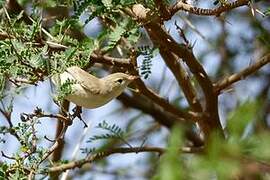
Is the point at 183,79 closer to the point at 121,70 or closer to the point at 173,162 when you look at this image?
the point at 121,70

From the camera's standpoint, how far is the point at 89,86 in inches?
51.6

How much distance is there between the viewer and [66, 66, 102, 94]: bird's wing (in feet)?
4.06

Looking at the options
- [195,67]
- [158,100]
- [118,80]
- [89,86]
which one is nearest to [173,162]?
[89,86]

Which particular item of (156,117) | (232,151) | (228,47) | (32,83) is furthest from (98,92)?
(228,47)

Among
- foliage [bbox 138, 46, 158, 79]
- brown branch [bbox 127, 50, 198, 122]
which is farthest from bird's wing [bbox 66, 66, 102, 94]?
brown branch [bbox 127, 50, 198, 122]

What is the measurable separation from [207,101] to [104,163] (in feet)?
3.27

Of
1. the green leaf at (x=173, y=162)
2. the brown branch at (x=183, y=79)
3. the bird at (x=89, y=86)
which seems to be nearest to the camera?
the green leaf at (x=173, y=162)

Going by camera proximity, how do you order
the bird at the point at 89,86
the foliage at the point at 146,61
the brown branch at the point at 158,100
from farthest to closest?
the brown branch at the point at 158,100, the foliage at the point at 146,61, the bird at the point at 89,86

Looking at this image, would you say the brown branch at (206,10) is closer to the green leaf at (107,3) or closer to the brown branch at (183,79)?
A: the green leaf at (107,3)

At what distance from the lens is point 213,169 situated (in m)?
0.36

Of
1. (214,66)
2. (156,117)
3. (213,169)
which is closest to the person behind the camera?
(213,169)

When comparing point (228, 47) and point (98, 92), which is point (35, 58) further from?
point (228, 47)

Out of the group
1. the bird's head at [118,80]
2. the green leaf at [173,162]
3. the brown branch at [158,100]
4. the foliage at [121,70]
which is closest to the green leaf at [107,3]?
the foliage at [121,70]

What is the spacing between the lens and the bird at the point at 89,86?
123 centimetres
